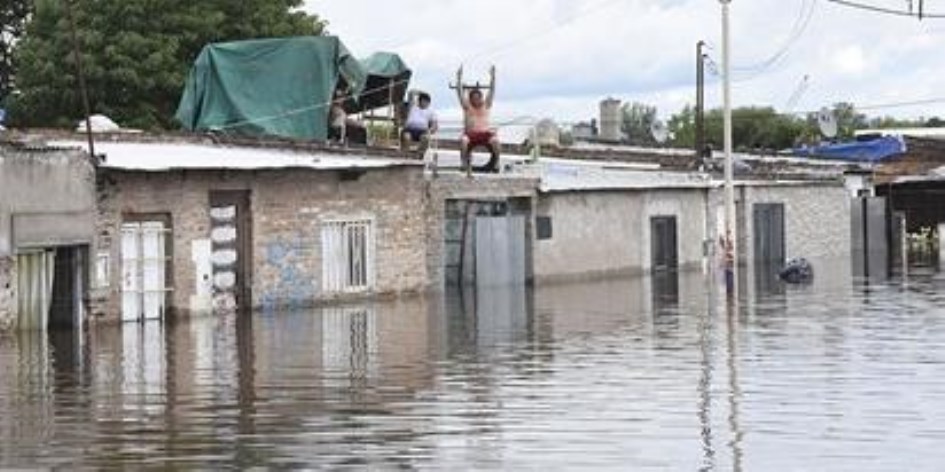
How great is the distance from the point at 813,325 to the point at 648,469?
51.0 feet

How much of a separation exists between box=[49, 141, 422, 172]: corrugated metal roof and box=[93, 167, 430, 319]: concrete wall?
1.10ft

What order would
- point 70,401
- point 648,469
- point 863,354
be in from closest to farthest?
point 648,469 → point 70,401 → point 863,354

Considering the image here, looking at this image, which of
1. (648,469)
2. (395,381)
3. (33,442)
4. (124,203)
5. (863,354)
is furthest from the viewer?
(124,203)

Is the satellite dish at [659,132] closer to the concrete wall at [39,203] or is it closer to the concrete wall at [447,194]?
the concrete wall at [447,194]

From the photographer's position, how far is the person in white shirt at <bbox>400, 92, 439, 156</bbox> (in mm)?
42094

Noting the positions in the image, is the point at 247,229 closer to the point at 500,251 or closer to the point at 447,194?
the point at 447,194

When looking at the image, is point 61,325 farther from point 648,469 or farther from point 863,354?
point 648,469

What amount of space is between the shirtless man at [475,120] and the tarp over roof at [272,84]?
282 cm

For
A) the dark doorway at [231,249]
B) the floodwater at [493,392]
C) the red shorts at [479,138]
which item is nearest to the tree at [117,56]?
the red shorts at [479,138]

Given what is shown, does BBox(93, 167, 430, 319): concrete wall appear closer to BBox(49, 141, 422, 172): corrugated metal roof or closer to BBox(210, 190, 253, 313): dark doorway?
BBox(210, 190, 253, 313): dark doorway

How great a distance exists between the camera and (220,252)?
34844mm

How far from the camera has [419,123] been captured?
139ft

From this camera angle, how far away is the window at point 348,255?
3759cm

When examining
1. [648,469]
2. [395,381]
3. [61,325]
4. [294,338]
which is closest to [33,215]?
[61,325]
